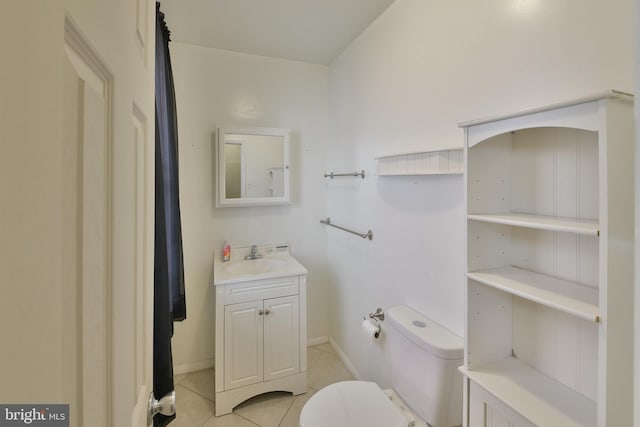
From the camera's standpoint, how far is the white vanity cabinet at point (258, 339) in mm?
1905

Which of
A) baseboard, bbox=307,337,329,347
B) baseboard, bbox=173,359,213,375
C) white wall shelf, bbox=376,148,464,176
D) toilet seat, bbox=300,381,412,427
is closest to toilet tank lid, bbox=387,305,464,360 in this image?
toilet seat, bbox=300,381,412,427

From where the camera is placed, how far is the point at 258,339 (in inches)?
78.1

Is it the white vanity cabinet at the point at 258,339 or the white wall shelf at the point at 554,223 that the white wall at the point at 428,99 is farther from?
the white vanity cabinet at the point at 258,339

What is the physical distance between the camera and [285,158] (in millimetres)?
2510

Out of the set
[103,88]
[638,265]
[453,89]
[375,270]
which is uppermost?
[453,89]

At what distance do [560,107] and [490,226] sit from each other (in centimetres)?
45

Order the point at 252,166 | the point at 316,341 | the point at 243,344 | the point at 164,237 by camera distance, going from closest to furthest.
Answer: the point at 164,237 → the point at 243,344 → the point at 252,166 → the point at 316,341

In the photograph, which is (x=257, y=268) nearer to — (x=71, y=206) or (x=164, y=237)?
(x=164, y=237)

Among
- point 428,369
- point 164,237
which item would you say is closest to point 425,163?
point 428,369

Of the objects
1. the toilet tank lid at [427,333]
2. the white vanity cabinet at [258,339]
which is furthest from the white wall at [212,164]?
the toilet tank lid at [427,333]

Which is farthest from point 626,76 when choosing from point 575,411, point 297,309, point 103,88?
point 297,309

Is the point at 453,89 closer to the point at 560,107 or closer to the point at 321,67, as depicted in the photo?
the point at 560,107

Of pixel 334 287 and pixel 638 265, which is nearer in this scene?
pixel 638 265

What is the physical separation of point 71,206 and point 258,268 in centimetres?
209
